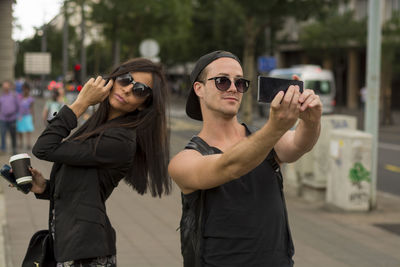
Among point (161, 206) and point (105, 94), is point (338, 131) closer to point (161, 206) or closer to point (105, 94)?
point (161, 206)

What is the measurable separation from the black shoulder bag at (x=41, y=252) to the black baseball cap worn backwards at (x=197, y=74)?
941mm

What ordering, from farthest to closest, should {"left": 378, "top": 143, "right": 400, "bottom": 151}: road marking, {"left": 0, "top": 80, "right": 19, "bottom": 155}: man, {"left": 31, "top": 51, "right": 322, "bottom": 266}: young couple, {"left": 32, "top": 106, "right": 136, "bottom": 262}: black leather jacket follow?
{"left": 378, "top": 143, "right": 400, "bottom": 151}: road marking < {"left": 0, "top": 80, "right": 19, "bottom": 155}: man < {"left": 32, "top": 106, "right": 136, "bottom": 262}: black leather jacket < {"left": 31, "top": 51, "right": 322, "bottom": 266}: young couple

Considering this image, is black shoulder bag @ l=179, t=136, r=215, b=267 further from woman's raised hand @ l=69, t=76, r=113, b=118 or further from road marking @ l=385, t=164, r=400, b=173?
road marking @ l=385, t=164, r=400, b=173

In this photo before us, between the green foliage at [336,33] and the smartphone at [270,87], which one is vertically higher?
the green foliage at [336,33]

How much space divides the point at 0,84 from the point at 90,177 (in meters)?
13.7

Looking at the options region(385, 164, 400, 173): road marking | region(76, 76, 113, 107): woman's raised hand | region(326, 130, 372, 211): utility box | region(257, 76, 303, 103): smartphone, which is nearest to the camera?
region(257, 76, 303, 103): smartphone

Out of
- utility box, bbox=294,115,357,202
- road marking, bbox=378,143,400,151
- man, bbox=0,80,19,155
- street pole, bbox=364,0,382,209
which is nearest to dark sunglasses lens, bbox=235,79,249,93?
street pole, bbox=364,0,382,209

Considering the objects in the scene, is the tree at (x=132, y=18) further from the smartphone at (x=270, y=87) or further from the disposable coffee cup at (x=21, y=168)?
the smartphone at (x=270, y=87)

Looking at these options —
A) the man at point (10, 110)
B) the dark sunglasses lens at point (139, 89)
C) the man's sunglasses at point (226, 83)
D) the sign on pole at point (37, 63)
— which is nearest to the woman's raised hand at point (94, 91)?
the dark sunglasses lens at point (139, 89)

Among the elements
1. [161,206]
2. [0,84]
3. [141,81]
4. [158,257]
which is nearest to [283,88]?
[141,81]

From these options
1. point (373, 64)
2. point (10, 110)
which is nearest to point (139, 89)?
point (373, 64)

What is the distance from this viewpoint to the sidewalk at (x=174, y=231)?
6.91 m

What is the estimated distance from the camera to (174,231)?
8.16 meters

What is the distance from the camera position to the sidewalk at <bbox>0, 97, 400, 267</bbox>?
6914mm
